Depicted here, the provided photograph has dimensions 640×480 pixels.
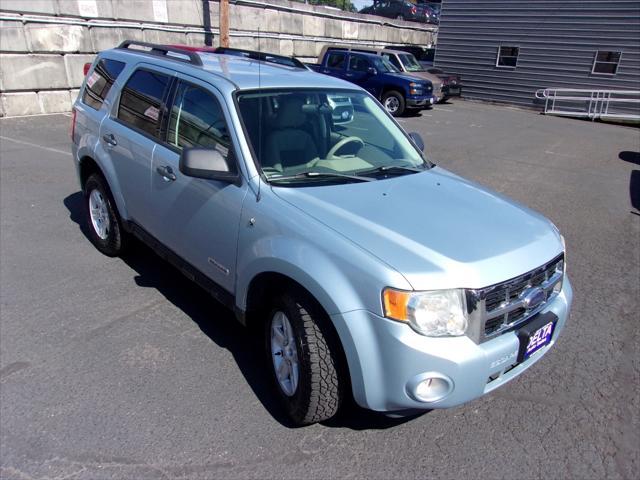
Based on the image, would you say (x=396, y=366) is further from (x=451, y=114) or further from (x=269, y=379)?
(x=451, y=114)

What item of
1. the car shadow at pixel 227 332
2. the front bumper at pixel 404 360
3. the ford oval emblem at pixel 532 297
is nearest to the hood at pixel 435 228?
the ford oval emblem at pixel 532 297

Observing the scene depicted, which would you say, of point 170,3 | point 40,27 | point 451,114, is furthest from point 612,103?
point 40,27

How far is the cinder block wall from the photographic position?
11.2 meters

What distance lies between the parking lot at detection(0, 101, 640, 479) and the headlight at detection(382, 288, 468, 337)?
2.12ft

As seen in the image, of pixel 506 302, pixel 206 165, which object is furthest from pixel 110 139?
pixel 506 302

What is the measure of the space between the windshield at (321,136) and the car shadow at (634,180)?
5265mm

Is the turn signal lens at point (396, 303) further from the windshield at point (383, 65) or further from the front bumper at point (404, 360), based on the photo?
the windshield at point (383, 65)

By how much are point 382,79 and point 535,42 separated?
8912 millimetres

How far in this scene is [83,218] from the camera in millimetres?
5719

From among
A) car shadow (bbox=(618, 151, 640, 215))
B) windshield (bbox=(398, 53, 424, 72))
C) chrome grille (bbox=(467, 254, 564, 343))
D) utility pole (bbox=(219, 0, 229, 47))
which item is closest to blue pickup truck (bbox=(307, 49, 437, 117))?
windshield (bbox=(398, 53, 424, 72))

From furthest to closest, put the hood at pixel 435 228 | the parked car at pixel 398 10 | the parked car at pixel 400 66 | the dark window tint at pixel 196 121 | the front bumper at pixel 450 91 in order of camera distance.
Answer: the parked car at pixel 398 10 → the front bumper at pixel 450 91 → the parked car at pixel 400 66 → the dark window tint at pixel 196 121 → the hood at pixel 435 228

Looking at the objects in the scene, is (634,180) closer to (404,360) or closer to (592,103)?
(404,360)

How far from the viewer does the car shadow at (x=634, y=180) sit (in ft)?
25.6

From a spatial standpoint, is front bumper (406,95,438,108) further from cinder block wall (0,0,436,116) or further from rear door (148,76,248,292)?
rear door (148,76,248,292)
